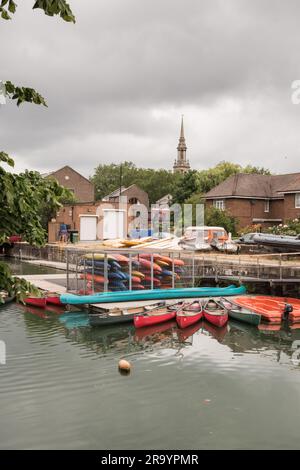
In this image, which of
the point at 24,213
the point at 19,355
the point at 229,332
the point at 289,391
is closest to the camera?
the point at 24,213

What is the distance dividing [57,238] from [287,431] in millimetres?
53590

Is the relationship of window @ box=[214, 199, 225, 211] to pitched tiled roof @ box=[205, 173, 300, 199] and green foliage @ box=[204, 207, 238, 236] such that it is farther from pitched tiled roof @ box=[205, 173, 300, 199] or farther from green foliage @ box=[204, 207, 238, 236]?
green foliage @ box=[204, 207, 238, 236]

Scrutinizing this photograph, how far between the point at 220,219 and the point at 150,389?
40.5 metres

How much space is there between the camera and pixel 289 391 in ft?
48.9

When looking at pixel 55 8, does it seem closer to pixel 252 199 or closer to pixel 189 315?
pixel 189 315

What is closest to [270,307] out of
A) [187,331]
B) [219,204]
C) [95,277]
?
[187,331]

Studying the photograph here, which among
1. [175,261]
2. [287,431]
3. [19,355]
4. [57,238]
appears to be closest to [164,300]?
[175,261]

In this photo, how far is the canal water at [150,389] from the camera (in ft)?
38.3

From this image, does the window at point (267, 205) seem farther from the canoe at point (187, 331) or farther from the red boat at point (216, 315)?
the canoe at point (187, 331)

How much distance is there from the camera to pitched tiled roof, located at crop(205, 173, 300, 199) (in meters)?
56.8

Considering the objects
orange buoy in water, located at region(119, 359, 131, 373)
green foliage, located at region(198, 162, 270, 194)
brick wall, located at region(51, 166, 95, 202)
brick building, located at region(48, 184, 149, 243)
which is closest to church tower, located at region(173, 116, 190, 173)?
green foliage, located at region(198, 162, 270, 194)
